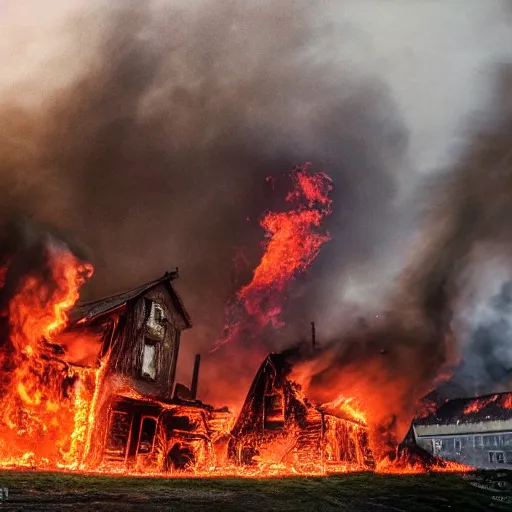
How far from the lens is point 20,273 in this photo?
2336 cm

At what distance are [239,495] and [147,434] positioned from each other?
13.8 metres

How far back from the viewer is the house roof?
44375 millimetres

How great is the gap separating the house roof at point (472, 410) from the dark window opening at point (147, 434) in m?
36.3

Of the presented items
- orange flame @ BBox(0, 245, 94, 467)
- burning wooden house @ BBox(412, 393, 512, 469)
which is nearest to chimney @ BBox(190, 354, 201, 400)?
orange flame @ BBox(0, 245, 94, 467)

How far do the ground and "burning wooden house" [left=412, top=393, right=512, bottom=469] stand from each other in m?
32.5

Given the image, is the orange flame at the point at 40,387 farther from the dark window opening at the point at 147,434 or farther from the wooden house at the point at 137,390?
the dark window opening at the point at 147,434

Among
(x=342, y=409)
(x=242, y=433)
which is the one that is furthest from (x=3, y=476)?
(x=342, y=409)

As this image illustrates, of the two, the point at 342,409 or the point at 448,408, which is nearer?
the point at 342,409

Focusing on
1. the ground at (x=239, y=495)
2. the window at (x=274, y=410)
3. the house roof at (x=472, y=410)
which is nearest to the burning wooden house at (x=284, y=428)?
the window at (x=274, y=410)

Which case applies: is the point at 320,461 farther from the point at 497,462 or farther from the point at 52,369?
the point at 497,462

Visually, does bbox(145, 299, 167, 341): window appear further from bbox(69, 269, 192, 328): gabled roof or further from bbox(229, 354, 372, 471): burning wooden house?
bbox(229, 354, 372, 471): burning wooden house

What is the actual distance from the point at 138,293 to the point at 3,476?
14853 mm

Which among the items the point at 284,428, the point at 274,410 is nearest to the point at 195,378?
the point at 274,410

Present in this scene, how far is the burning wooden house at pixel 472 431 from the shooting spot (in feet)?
137
